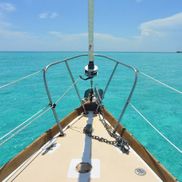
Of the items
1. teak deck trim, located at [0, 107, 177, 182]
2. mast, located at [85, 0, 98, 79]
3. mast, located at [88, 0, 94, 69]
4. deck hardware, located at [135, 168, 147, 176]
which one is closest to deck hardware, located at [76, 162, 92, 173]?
deck hardware, located at [135, 168, 147, 176]

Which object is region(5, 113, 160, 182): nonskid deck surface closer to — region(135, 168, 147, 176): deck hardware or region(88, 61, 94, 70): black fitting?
region(135, 168, 147, 176): deck hardware

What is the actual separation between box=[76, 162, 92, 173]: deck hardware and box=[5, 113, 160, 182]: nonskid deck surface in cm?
3

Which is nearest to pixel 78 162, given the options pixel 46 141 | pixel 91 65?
pixel 46 141

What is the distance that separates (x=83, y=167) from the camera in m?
2.18

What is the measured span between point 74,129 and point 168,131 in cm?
399

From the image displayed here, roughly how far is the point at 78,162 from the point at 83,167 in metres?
0.12

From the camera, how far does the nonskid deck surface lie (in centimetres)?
204

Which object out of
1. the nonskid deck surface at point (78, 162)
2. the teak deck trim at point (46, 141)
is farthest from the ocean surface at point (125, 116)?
the nonskid deck surface at point (78, 162)

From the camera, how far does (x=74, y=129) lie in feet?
10.2

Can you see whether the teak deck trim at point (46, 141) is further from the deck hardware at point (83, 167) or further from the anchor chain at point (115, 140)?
the deck hardware at point (83, 167)

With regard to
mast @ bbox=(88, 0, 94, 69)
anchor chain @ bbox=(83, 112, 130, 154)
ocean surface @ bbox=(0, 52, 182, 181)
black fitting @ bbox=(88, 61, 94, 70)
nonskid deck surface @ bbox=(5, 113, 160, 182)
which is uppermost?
mast @ bbox=(88, 0, 94, 69)

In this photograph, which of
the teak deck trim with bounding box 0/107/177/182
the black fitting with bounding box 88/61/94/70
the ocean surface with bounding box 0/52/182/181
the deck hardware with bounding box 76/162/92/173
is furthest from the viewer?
the ocean surface with bounding box 0/52/182/181

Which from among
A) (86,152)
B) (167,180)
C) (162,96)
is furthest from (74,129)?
(162,96)

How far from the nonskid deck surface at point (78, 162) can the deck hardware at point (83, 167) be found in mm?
33
